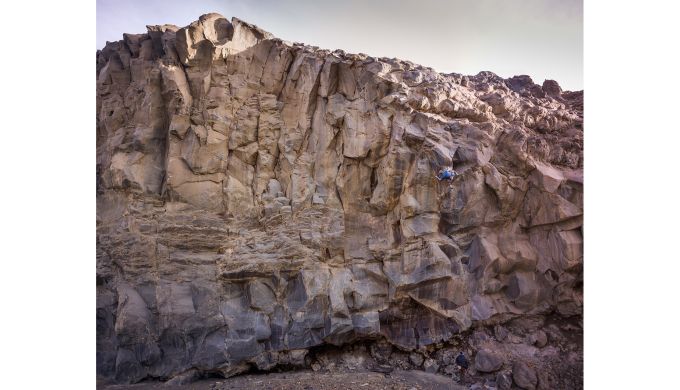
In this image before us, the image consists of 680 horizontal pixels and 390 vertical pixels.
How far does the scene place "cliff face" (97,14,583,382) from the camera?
9141 mm

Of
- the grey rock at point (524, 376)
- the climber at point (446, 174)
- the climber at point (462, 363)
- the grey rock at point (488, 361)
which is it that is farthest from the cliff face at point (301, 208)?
the grey rock at point (524, 376)

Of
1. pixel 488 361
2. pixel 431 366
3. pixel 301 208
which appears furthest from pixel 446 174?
pixel 431 366

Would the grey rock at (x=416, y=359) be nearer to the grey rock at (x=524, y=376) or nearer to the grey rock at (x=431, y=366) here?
the grey rock at (x=431, y=366)

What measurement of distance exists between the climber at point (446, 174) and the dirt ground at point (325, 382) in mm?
4966

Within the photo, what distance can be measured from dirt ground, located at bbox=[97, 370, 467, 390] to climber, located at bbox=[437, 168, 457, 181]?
4966 millimetres

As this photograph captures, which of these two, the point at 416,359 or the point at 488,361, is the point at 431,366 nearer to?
the point at 416,359

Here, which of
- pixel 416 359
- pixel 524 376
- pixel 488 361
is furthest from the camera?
pixel 416 359

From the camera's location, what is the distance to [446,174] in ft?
29.7

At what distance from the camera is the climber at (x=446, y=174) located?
A: 29.8 ft

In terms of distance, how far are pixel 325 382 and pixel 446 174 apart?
19.3 feet

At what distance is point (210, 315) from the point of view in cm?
909

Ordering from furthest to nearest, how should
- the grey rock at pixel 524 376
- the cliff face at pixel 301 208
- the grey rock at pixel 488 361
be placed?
the cliff face at pixel 301 208 → the grey rock at pixel 488 361 → the grey rock at pixel 524 376

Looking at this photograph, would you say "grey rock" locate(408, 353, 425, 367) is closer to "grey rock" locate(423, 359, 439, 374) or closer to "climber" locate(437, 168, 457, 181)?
"grey rock" locate(423, 359, 439, 374)

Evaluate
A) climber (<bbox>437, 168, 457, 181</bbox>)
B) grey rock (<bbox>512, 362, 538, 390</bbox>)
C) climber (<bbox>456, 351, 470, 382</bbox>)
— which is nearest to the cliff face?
climber (<bbox>437, 168, 457, 181</bbox>)
